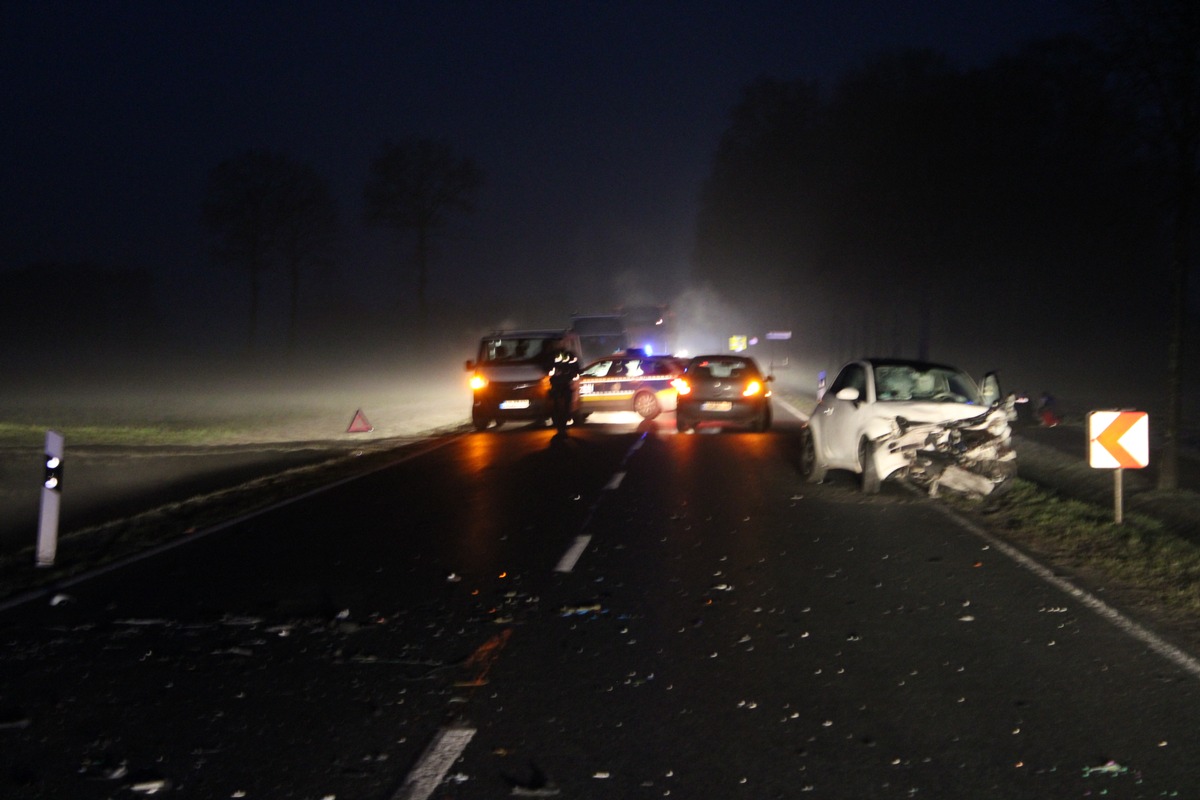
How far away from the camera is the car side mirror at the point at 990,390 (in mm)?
13555

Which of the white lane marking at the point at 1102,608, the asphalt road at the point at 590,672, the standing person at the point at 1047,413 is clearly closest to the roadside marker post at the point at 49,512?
the asphalt road at the point at 590,672

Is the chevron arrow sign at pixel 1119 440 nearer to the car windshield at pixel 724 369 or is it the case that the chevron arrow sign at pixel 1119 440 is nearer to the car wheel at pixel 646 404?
the car windshield at pixel 724 369

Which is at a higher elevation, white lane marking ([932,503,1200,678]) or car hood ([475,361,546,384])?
car hood ([475,361,546,384])

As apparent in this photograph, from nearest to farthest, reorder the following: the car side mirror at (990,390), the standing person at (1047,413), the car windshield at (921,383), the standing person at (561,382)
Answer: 1. the car side mirror at (990,390)
2. the car windshield at (921,383)
3. the standing person at (1047,413)
4. the standing person at (561,382)

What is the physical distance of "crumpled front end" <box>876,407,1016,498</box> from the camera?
41.2ft

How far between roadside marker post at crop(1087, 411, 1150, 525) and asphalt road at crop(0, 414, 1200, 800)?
1400mm

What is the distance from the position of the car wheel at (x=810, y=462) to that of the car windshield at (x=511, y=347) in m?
9.66

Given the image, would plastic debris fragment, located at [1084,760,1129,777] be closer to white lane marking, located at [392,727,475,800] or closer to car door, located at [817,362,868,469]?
white lane marking, located at [392,727,475,800]

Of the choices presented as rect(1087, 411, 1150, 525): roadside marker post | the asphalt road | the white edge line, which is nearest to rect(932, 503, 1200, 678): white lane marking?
the asphalt road

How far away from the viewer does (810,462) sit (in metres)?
15.1

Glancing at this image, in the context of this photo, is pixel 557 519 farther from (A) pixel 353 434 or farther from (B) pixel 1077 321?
(B) pixel 1077 321

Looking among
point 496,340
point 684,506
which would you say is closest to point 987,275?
point 496,340

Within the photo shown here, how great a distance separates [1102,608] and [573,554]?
4231mm

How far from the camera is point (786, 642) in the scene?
694 cm
